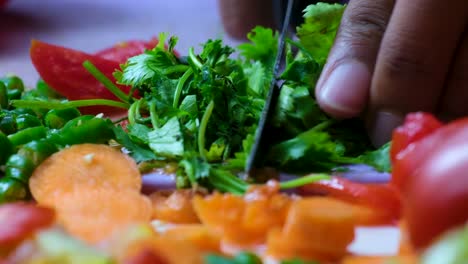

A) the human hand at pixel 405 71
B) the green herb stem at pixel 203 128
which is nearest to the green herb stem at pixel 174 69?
the green herb stem at pixel 203 128

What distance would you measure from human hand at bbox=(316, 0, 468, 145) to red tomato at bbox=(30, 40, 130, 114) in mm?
570

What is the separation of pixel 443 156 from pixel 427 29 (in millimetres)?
395

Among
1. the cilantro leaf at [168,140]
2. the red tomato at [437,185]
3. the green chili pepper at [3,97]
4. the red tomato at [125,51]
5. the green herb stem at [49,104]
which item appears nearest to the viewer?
the red tomato at [437,185]

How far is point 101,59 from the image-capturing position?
1.76 metres

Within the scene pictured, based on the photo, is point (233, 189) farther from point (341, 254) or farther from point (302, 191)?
point (341, 254)

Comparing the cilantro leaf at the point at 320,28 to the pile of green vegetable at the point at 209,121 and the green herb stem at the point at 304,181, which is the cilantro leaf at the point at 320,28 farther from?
the green herb stem at the point at 304,181

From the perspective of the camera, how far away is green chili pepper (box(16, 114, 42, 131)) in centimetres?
139

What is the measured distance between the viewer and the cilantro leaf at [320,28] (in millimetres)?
1493

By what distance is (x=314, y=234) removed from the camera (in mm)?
975

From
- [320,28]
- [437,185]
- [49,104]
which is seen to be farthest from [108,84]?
[437,185]

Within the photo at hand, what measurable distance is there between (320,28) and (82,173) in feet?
2.02

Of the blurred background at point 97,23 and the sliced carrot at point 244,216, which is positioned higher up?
the sliced carrot at point 244,216

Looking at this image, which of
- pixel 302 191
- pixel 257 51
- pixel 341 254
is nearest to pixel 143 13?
pixel 257 51

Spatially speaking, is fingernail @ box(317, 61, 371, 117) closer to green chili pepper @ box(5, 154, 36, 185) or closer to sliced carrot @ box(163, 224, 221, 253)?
sliced carrot @ box(163, 224, 221, 253)
